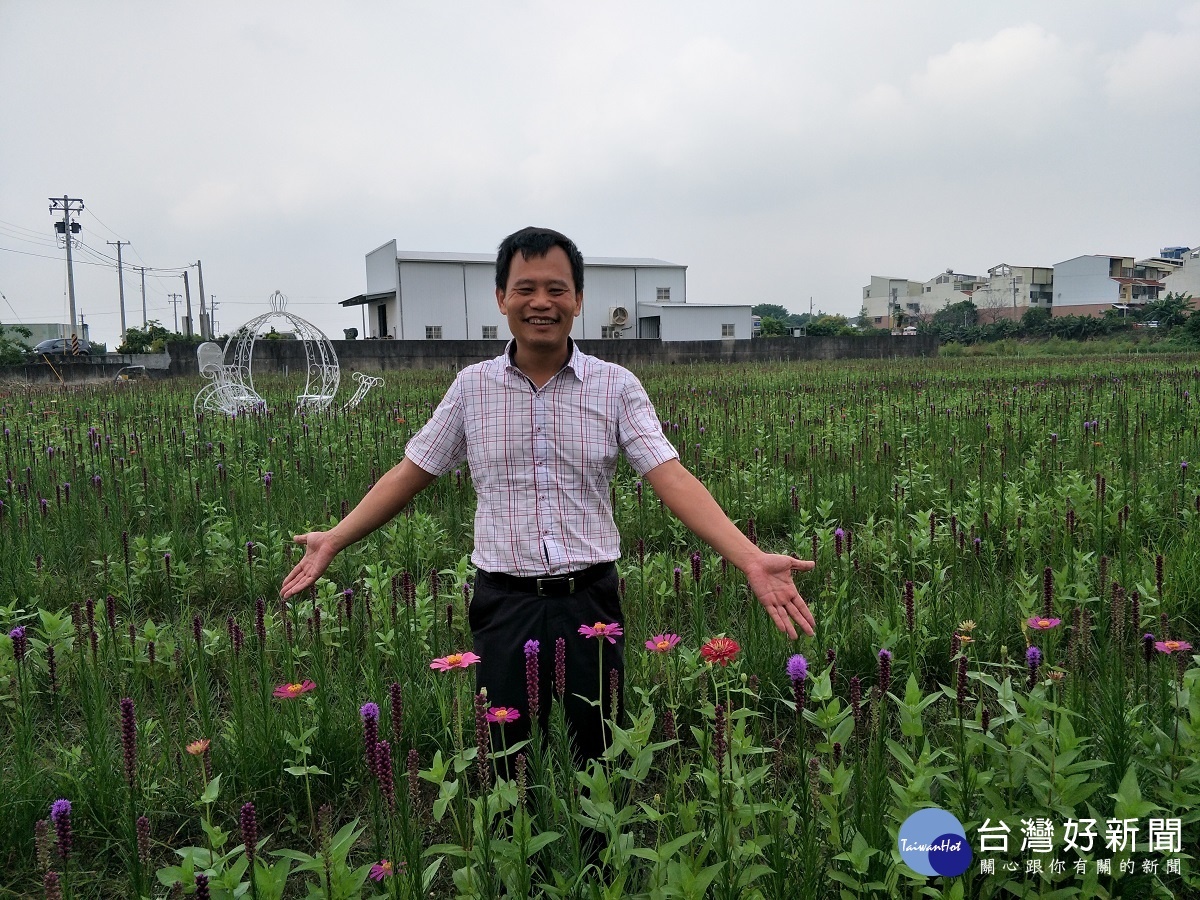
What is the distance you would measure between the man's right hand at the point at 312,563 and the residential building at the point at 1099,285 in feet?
220

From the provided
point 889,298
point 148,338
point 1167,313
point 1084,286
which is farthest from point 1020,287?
point 148,338

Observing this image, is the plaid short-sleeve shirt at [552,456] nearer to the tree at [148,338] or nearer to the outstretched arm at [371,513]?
the outstretched arm at [371,513]

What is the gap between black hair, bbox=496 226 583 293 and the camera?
2.13m

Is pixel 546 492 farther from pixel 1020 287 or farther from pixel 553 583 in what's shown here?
pixel 1020 287

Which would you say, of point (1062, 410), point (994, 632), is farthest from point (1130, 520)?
point (1062, 410)

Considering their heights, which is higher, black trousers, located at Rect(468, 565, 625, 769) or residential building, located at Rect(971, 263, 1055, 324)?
residential building, located at Rect(971, 263, 1055, 324)

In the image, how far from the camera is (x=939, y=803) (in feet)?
6.54

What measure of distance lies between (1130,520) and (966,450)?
2290 millimetres

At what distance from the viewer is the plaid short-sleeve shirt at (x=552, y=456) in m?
2.16

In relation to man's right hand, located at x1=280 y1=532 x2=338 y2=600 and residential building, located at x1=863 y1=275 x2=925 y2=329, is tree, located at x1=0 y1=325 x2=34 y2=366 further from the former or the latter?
residential building, located at x1=863 y1=275 x2=925 y2=329

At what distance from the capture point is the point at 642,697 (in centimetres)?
232

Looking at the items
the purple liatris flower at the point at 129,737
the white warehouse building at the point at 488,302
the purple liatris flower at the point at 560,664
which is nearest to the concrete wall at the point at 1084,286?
the white warehouse building at the point at 488,302

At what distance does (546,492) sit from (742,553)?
533 millimetres

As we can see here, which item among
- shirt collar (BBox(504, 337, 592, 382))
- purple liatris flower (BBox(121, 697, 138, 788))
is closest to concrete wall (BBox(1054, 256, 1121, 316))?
shirt collar (BBox(504, 337, 592, 382))
